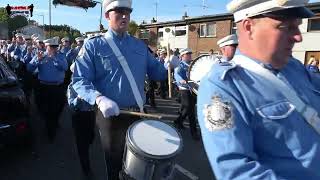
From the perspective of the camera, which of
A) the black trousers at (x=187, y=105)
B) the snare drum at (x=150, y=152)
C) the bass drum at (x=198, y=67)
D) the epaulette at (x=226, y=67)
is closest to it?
the epaulette at (x=226, y=67)

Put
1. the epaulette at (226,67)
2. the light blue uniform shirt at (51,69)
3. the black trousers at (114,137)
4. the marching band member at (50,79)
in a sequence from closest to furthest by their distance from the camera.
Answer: the epaulette at (226,67), the black trousers at (114,137), the marching band member at (50,79), the light blue uniform shirt at (51,69)

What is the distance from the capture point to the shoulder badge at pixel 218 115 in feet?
5.96

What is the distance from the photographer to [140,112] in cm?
409

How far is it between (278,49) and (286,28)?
0.09 m

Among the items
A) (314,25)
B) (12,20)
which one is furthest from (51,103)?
(12,20)

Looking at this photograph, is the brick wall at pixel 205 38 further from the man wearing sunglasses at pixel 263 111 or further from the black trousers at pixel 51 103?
the man wearing sunglasses at pixel 263 111

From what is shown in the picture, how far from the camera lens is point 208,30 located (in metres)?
33.2

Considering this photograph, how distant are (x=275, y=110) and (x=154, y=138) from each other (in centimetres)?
179

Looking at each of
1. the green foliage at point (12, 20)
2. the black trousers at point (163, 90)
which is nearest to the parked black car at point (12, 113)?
the black trousers at point (163, 90)

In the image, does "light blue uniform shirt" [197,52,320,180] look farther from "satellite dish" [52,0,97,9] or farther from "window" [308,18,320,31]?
"satellite dish" [52,0,97,9]

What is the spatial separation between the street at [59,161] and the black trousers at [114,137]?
192cm

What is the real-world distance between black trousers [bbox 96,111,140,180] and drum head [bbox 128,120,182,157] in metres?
0.39

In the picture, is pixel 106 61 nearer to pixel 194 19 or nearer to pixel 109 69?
pixel 109 69

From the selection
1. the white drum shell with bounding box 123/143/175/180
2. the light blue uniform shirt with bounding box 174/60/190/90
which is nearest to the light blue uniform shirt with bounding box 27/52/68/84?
the light blue uniform shirt with bounding box 174/60/190/90
